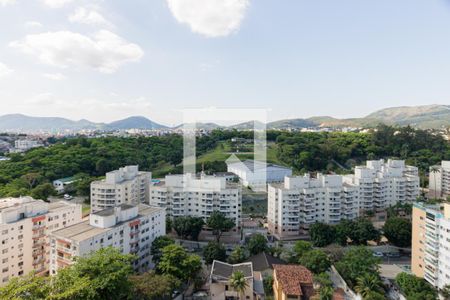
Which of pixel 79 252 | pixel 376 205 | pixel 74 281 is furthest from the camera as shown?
pixel 376 205

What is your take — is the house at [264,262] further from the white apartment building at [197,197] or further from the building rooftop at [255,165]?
the building rooftop at [255,165]

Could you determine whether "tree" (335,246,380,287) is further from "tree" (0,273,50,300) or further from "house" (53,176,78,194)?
"house" (53,176,78,194)

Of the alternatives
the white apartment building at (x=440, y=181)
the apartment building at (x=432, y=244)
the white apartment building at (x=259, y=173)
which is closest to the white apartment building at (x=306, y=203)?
the apartment building at (x=432, y=244)

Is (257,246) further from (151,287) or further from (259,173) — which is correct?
(259,173)

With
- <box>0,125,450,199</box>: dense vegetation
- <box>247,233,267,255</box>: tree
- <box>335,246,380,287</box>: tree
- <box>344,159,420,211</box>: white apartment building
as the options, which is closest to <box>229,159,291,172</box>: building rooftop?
<box>0,125,450,199</box>: dense vegetation

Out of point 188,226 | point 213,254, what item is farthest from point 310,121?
point 213,254

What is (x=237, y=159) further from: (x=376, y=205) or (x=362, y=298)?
(x=362, y=298)

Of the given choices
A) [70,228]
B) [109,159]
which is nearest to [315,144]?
[109,159]
